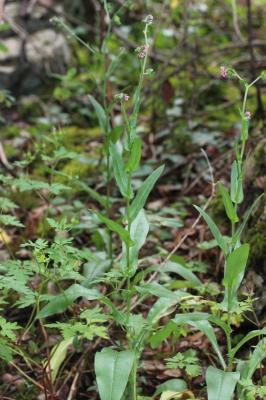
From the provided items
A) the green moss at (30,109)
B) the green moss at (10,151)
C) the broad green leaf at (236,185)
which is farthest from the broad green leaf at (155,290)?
the green moss at (30,109)

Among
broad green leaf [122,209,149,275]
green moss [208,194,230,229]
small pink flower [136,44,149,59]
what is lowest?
green moss [208,194,230,229]

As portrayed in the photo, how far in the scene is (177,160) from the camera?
4340 mm

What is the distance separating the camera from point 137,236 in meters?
2.47

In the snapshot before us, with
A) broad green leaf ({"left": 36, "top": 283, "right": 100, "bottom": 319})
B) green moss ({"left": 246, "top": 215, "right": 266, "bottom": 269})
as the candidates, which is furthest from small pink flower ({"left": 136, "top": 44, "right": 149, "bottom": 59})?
green moss ({"left": 246, "top": 215, "right": 266, "bottom": 269})

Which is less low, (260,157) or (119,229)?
(119,229)

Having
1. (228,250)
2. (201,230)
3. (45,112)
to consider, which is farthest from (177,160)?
(228,250)

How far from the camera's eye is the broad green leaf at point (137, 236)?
235 centimetres

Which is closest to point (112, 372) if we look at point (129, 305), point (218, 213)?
point (129, 305)

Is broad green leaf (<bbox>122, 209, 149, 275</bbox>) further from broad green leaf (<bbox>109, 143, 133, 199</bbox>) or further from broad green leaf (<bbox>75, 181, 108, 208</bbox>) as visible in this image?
broad green leaf (<bbox>75, 181, 108, 208</bbox>)

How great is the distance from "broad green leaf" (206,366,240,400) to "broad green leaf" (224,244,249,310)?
24cm

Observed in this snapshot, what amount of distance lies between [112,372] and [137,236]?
60cm

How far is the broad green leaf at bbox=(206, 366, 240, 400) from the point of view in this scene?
2012 millimetres

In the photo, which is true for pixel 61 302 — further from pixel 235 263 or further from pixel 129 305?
pixel 235 263

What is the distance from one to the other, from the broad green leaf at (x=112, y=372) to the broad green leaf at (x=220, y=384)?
0.87 feet
